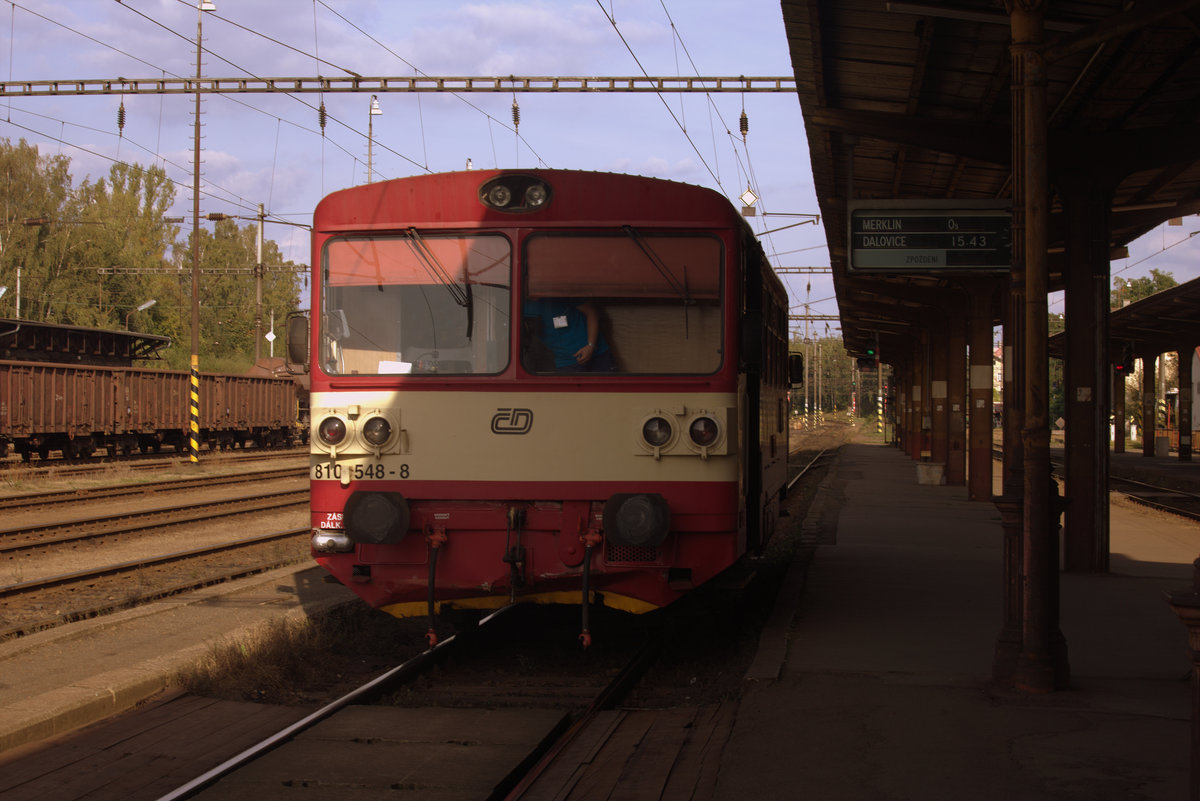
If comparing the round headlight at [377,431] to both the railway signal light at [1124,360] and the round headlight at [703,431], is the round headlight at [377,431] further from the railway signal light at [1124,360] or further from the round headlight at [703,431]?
the railway signal light at [1124,360]

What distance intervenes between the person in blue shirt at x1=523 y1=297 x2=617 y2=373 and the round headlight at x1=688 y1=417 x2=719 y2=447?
700 mm

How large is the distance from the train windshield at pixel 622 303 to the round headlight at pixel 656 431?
290 mm

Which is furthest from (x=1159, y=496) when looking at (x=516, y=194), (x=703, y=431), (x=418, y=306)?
(x=418, y=306)

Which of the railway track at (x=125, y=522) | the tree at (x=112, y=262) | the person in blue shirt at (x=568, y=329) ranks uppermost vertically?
the tree at (x=112, y=262)

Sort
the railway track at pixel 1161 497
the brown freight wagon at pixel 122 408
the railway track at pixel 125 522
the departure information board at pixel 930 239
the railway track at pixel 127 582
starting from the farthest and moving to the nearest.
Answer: the brown freight wagon at pixel 122 408 < the railway track at pixel 1161 497 < the railway track at pixel 125 522 < the departure information board at pixel 930 239 < the railway track at pixel 127 582

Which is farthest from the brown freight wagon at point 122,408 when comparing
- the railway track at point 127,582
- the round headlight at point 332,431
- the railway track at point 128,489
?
the round headlight at point 332,431

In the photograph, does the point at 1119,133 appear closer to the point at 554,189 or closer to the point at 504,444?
the point at 554,189

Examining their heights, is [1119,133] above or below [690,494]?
above

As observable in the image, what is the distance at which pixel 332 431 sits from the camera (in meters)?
6.88

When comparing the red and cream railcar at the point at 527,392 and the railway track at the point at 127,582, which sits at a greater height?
the red and cream railcar at the point at 527,392

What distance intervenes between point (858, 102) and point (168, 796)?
28.5 ft

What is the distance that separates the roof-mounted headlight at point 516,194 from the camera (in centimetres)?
692

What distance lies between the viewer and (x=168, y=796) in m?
4.64

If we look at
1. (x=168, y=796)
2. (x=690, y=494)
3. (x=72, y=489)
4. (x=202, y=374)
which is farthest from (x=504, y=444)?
(x=202, y=374)
